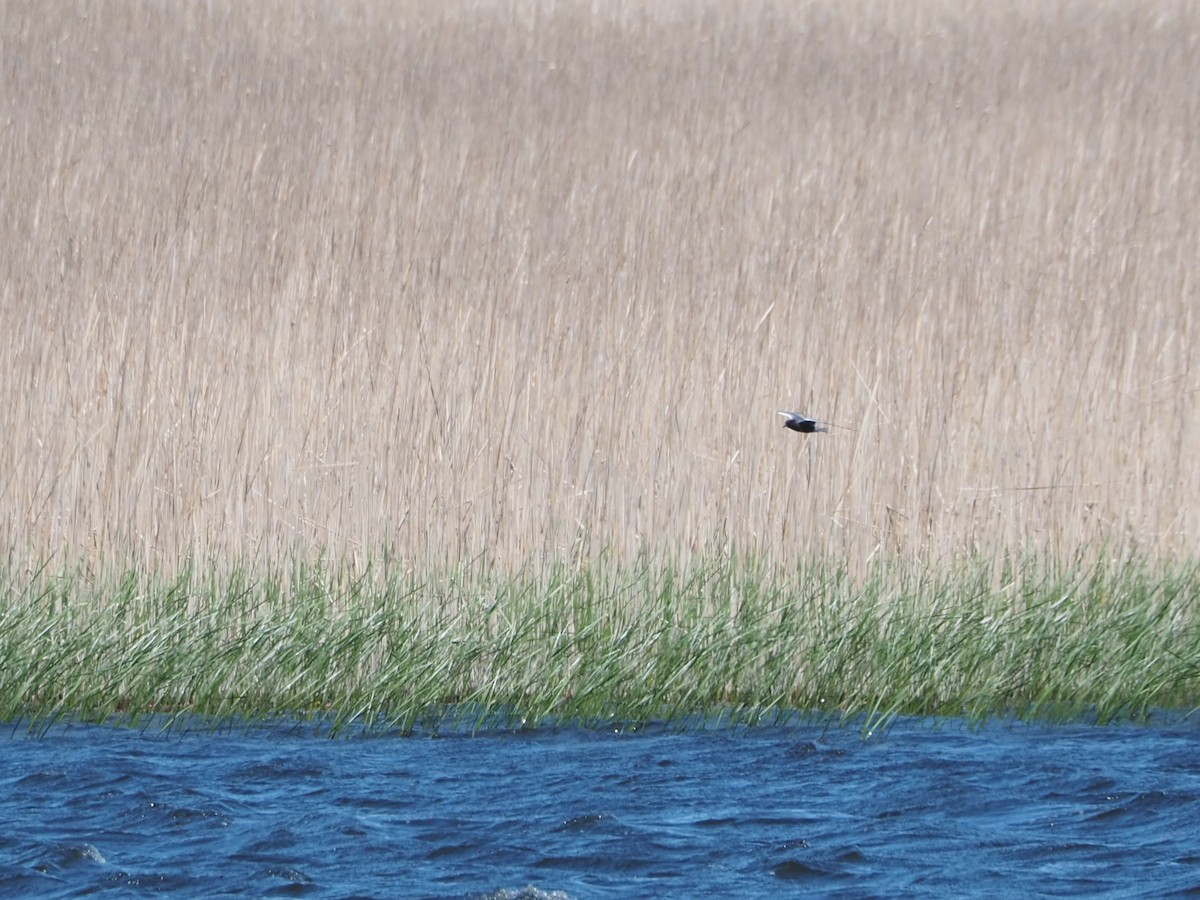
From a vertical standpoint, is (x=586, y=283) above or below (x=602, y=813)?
above

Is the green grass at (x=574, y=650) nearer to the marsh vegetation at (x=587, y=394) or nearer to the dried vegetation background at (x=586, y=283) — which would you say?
the marsh vegetation at (x=587, y=394)

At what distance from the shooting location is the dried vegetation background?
6633 millimetres

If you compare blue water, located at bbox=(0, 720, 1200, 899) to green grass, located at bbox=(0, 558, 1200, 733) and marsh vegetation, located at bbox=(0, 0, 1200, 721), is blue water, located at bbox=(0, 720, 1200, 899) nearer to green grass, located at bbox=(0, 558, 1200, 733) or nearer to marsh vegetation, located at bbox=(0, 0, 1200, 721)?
green grass, located at bbox=(0, 558, 1200, 733)

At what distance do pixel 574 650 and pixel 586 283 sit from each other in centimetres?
349

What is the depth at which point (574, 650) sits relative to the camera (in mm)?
5715

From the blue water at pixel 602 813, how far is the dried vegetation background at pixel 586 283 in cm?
137

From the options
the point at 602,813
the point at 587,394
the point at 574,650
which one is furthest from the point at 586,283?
the point at 602,813

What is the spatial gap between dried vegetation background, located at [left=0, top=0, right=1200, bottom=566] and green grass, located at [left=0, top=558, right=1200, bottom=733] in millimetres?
408

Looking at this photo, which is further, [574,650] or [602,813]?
[574,650]

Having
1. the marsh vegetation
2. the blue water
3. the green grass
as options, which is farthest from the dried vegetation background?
the blue water

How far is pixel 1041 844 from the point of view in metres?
4.22

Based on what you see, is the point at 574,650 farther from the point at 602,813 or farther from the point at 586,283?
the point at 586,283

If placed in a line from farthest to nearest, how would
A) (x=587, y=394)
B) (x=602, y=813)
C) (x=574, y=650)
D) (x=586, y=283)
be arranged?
(x=586, y=283)
(x=587, y=394)
(x=574, y=650)
(x=602, y=813)

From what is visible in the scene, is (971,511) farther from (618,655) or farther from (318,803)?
(318,803)
